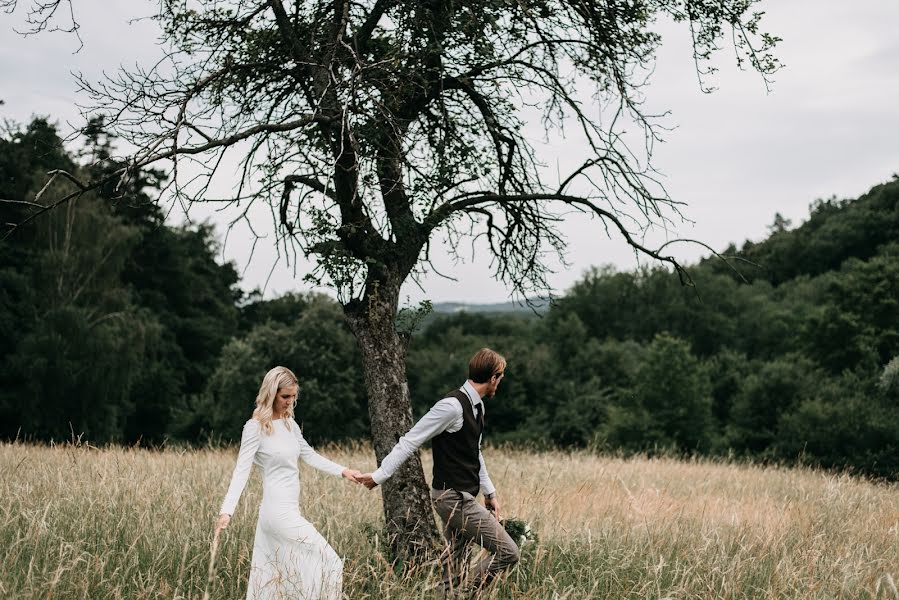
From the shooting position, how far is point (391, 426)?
20.4 ft

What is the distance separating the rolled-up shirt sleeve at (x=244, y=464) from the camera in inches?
193

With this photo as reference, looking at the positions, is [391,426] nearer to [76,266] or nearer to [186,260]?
[76,266]

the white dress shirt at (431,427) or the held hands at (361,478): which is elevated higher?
the white dress shirt at (431,427)

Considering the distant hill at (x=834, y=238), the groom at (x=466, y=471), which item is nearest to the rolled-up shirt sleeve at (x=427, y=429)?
the groom at (x=466, y=471)

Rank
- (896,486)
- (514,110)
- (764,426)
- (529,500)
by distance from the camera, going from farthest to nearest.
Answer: (764,426), (896,486), (529,500), (514,110)

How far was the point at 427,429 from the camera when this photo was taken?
5.35 m

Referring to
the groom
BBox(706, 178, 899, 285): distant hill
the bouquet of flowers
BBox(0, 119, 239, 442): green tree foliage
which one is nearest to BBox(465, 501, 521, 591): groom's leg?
the groom

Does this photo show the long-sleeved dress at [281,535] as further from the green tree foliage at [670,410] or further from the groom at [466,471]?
the green tree foliage at [670,410]

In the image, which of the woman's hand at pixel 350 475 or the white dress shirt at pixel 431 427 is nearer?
the white dress shirt at pixel 431 427

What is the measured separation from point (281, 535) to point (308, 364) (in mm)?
30309

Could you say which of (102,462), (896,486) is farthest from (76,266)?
(896,486)

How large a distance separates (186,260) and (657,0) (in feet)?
114

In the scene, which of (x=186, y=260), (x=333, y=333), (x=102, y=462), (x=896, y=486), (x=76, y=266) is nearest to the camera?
(x=102, y=462)

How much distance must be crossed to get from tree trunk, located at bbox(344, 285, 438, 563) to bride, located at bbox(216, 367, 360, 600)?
0.97m
